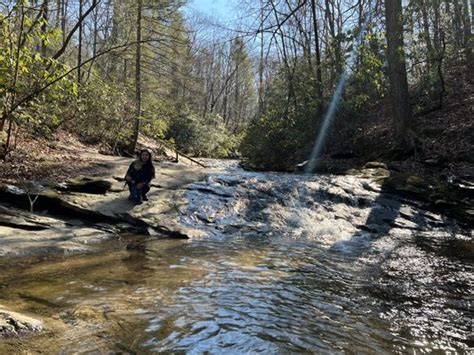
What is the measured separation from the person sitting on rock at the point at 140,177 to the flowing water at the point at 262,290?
108 centimetres

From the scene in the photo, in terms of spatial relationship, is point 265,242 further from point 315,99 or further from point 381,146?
point 315,99

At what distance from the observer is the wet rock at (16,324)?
347 cm

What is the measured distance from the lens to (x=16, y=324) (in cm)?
357

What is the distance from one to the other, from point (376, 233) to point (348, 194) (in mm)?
1958

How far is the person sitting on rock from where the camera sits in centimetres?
923

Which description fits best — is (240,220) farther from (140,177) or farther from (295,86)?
(295,86)

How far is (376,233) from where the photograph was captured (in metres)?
8.83

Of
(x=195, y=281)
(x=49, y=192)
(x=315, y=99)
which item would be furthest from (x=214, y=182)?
(x=315, y=99)

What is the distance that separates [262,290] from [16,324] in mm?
2637

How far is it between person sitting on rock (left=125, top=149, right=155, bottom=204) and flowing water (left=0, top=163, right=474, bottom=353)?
1075 millimetres

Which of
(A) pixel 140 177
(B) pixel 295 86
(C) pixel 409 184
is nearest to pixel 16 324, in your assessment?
(A) pixel 140 177

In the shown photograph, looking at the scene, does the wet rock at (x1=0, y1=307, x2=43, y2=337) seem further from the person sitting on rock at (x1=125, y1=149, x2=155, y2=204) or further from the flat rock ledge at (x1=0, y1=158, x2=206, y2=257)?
the person sitting on rock at (x1=125, y1=149, x2=155, y2=204)

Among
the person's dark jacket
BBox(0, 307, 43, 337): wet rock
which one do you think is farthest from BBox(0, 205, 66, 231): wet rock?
BBox(0, 307, 43, 337): wet rock

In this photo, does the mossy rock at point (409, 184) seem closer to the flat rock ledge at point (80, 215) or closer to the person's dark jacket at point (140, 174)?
the flat rock ledge at point (80, 215)
